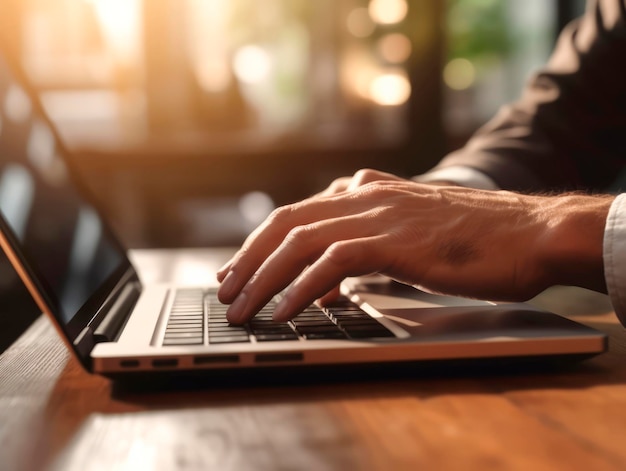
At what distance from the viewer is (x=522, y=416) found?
0.41m

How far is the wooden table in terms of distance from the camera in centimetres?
36

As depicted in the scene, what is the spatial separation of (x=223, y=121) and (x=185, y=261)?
2.42 meters

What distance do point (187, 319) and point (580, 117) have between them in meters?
1.02

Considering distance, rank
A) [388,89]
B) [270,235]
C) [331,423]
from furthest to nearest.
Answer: [388,89], [270,235], [331,423]

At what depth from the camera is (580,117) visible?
1.37 meters

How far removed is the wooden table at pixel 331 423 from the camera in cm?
36

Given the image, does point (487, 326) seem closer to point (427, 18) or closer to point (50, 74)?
point (427, 18)

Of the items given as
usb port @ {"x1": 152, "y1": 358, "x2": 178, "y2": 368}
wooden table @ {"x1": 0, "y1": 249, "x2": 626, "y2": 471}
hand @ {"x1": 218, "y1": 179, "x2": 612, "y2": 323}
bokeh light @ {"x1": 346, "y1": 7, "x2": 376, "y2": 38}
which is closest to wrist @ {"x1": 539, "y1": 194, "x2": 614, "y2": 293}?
hand @ {"x1": 218, "y1": 179, "x2": 612, "y2": 323}

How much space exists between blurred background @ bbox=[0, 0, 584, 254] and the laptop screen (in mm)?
2540

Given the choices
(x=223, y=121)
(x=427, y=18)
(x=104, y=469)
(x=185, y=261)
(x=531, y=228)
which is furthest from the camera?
(x=223, y=121)

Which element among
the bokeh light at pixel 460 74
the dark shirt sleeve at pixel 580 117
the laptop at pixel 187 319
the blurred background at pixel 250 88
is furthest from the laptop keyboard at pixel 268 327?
the bokeh light at pixel 460 74

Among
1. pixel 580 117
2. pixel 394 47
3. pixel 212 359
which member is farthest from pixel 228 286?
pixel 394 47

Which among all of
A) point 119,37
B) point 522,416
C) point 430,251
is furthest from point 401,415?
point 119,37

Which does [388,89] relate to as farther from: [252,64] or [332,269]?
[332,269]
